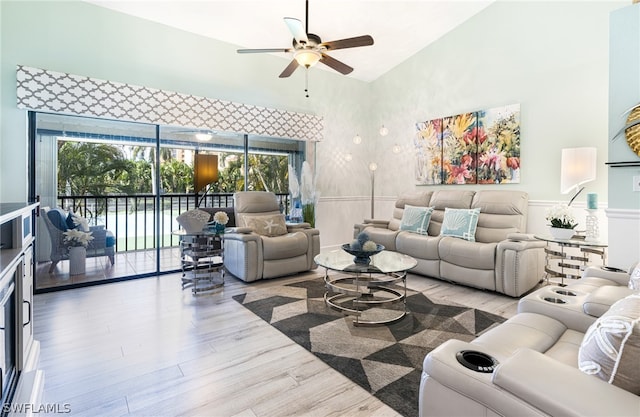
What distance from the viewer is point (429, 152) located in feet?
17.5

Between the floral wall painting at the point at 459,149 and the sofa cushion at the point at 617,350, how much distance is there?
4.09 meters

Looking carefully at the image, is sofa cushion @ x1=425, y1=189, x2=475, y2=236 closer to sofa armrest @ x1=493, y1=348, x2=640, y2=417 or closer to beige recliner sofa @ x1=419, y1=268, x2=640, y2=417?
beige recliner sofa @ x1=419, y1=268, x2=640, y2=417

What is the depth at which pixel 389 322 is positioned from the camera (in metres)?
2.77

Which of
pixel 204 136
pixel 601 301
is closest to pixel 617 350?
pixel 601 301

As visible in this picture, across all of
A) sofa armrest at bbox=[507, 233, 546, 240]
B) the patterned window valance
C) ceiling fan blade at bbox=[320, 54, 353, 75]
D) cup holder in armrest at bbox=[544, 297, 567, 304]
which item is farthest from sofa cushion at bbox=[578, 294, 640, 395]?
the patterned window valance

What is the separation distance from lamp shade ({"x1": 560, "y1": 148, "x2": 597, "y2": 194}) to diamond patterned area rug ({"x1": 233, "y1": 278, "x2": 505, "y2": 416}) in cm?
176

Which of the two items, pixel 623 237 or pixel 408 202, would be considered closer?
pixel 623 237

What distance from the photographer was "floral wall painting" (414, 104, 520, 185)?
173 inches

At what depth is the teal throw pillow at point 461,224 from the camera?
4.04 m

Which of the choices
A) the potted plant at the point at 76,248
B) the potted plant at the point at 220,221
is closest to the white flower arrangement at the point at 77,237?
the potted plant at the point at 76,248

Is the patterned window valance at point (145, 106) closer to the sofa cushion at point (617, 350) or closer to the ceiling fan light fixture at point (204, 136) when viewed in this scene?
the ceiling fan light fixture at point (204, 136)

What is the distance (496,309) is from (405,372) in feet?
5.21

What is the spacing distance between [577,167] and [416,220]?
6.11 ft

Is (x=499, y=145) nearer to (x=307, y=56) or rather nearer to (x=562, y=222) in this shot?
(x=562, y=222)
